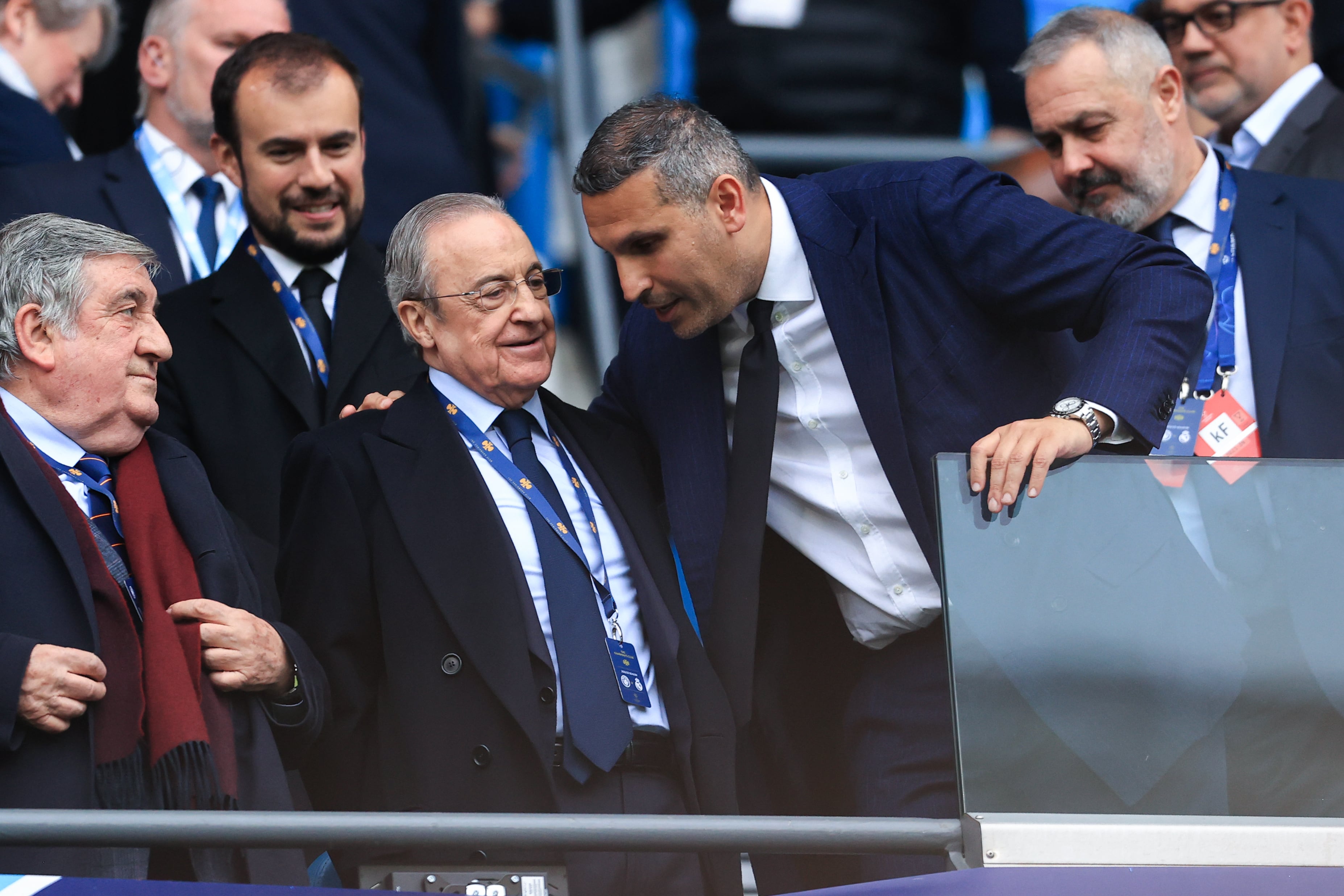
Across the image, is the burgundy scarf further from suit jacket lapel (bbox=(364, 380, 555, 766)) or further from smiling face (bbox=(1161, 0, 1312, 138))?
smiling face (bbox=(1161, 0, 1312, 138))

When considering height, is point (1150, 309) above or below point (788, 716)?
above

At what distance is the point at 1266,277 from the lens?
12.4ft

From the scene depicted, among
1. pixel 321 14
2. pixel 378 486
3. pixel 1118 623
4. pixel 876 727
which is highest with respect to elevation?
pixel 321 14

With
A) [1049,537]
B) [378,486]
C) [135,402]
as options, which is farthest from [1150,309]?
[135,402]

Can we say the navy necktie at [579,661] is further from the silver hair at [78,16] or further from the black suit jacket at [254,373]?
the silver hair at [78,16]

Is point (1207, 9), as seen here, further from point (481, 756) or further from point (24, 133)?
point (24, 133)

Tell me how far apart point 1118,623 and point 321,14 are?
3.43 metres

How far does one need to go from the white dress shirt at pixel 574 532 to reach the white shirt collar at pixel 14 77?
1899mm

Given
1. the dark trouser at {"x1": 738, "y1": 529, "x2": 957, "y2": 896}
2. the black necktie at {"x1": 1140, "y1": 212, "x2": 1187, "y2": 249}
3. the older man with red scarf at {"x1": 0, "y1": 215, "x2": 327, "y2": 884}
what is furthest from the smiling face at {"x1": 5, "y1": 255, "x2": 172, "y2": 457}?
the black necktie at {"x1": 1140, "y1": 212, "x2": 1187, "y2": 249}

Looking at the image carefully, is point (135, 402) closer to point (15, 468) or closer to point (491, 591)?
point (15, 468)

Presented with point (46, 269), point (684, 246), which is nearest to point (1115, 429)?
point (684, 246)

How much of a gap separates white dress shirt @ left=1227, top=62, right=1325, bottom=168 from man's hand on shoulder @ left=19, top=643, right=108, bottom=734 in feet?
11.0

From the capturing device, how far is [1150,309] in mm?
2941

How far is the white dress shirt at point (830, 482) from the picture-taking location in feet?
10.4
